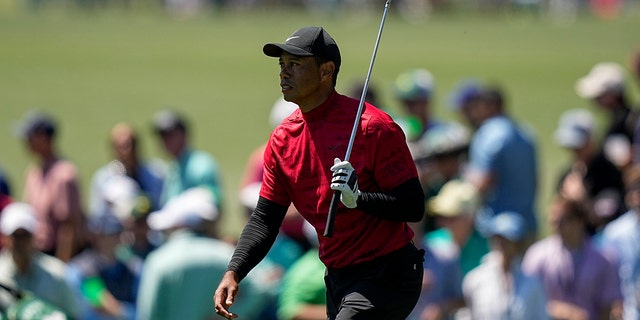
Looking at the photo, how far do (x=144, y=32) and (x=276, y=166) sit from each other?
104 ft

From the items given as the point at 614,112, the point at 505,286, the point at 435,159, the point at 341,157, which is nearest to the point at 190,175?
the point at 435,159

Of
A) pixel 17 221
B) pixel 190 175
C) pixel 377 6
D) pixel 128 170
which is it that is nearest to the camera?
pixel 17 221

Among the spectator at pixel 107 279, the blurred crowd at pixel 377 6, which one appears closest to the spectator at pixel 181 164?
the spectator at pixel 107 279

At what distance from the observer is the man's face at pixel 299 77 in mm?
5402

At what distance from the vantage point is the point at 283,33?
33281mm

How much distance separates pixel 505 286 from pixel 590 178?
3034mm

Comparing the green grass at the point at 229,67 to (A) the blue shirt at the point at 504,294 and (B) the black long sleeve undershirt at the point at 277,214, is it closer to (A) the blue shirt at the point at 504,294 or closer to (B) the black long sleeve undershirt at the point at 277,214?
(A) the blue shirt at the point at 504,294

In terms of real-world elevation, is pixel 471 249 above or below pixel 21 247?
below

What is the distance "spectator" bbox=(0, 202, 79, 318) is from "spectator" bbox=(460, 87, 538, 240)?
3813mm

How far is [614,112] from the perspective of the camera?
11.9 m

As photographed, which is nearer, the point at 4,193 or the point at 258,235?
the point at 258,235

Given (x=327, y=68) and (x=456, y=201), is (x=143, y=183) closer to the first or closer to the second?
(x=456, y=201)

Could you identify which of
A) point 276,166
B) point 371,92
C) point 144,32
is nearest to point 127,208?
point 371,92

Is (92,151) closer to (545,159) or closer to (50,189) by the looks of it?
(545,159)
